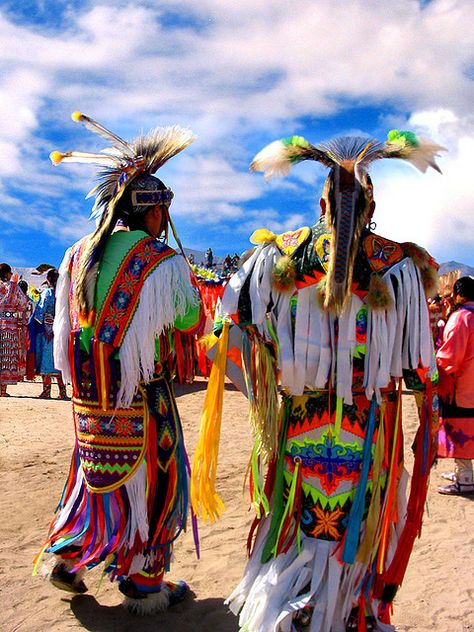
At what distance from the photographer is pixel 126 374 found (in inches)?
117

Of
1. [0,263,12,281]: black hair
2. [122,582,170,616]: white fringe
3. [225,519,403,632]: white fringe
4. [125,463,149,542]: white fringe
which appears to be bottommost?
[122,582,170,616]: white fringe

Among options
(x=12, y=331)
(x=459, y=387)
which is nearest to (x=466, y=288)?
(x=459, y=387)

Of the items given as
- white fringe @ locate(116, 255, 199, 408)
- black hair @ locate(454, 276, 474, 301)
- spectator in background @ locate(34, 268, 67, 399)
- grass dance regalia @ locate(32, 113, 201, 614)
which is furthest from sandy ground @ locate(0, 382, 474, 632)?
spectator in background @ locate(34, 268, 67, 399)

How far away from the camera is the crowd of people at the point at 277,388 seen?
8.44 feet

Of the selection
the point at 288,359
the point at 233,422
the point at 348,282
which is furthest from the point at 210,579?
the point at 233,422

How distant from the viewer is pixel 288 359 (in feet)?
8.46

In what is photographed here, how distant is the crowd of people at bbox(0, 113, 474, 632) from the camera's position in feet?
8.44

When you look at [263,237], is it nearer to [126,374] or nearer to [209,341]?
[209,341]

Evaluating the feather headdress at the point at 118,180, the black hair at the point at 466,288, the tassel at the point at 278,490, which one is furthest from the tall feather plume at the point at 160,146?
the black hair at the point at 466,288

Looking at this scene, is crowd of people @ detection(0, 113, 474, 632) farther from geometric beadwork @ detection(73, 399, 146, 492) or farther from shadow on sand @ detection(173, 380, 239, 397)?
shadow on sand @ detection(173, 380, 239, 397)

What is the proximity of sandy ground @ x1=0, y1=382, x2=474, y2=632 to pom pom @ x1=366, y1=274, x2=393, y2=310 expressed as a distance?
1669 mm

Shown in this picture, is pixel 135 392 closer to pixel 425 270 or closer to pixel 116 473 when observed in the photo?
pixel 116 473

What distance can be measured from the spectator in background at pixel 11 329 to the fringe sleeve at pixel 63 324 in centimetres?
789

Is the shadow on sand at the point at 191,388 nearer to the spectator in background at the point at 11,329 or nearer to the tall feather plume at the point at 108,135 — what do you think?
the spectator in background at the point at 11,329
